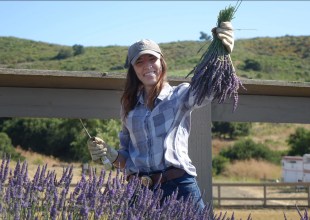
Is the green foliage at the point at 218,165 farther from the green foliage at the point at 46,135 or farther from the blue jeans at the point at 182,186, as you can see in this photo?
the blue jeans at the point at 182,186

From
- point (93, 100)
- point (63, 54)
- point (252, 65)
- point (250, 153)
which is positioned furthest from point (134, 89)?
point (63, 54)

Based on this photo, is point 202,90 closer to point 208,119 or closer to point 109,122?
point 208,119

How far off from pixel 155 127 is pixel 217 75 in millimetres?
449

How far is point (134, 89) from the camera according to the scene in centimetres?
312

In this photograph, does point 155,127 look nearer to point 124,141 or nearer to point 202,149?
point 124,141

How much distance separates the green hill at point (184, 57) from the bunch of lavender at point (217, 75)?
1662 inches

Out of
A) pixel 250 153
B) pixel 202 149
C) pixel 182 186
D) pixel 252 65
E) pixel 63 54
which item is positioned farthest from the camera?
pixel 63 54

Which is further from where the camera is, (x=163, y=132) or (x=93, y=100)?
(x=93, y=100)

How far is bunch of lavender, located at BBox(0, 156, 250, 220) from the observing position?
2.10 meters

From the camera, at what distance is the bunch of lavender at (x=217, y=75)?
9.06 ft

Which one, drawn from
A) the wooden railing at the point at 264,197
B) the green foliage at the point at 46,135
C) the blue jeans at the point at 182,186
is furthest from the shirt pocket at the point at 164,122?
the green foliage at the point at 46,135

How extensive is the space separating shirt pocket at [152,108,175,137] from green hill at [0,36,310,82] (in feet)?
138

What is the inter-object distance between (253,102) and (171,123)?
1.41 metres

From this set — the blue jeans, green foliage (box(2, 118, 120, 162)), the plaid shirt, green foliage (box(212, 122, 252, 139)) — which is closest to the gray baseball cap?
the plaid shirt
